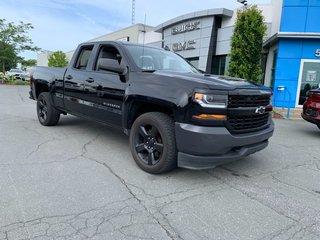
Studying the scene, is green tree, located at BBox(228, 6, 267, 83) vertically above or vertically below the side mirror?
above

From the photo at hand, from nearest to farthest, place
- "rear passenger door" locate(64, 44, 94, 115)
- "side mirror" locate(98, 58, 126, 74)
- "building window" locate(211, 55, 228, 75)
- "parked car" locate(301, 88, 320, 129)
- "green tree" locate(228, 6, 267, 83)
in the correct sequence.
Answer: "side mirror" locate(98, 58, 126, 74)
"rear passenger door" locate(64, 44, 94, 115)
"parked car" locate(301, 88, 320, 129)
"green tree" locate(228, 6, 267, 83)
"building window" locate(211, 55, 228, 75)

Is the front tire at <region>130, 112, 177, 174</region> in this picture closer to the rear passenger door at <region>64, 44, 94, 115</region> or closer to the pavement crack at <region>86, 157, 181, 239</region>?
the pavement crack at <region>86, 157, 181, 239</region>

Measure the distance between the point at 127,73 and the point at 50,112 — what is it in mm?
3126

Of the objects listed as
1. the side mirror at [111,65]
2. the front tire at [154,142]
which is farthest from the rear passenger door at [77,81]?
the front tire at [154,142]

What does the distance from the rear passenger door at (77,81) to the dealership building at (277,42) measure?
4.08 meters

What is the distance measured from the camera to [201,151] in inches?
133

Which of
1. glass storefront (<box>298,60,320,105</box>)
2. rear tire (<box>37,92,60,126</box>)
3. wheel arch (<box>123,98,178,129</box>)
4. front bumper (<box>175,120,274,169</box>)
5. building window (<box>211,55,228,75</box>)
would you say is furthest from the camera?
building window (<box>211,55,228,75</box>)

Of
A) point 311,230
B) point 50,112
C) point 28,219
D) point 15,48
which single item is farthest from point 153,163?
point 15,48

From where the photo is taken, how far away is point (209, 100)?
11.0ft

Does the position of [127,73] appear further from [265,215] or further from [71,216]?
[265,215]

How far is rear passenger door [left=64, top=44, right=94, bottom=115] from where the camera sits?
529 cm

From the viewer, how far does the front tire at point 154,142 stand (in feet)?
12.0

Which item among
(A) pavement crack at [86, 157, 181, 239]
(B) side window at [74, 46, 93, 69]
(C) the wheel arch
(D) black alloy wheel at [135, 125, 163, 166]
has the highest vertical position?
(B) side window at [74, 46, 93, 69]

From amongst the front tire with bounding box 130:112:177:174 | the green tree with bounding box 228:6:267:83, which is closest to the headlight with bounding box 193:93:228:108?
→ the front tire with bounding box 130:112:177:174
